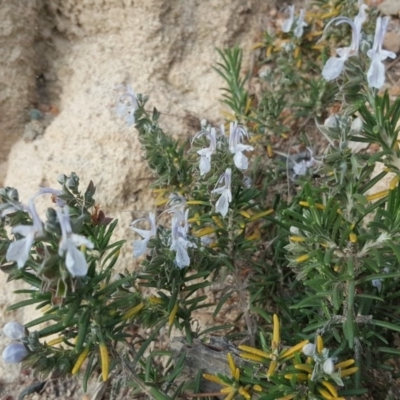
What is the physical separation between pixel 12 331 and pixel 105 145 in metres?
1.30

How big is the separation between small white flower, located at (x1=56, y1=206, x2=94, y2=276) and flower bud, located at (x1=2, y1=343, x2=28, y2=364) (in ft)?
1.31

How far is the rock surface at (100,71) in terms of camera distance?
2.50 metres

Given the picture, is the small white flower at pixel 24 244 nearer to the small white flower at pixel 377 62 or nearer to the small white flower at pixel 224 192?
the small white flower at pixel 224 192

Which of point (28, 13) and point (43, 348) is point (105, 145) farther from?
point (43, 348)

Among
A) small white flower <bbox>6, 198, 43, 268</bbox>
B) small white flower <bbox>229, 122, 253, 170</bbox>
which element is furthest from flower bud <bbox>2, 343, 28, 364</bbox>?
small white flower <bbox>229, 122, 253, 170</bbox>

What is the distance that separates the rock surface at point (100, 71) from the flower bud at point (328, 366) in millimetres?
1308

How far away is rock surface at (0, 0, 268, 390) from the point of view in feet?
8.21

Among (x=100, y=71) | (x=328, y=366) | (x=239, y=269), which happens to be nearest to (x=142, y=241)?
(x=239, y=269)

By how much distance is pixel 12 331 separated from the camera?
1.33 m

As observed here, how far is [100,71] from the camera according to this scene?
2.70 metres

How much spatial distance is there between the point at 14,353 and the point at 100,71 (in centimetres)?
178

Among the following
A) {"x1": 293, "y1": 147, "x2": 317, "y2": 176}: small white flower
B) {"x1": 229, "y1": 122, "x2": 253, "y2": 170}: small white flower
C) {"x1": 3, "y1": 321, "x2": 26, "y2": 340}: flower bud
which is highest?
{"x1": 229, "y1": 122, "x2": 253, "y2": 170}: small white flower

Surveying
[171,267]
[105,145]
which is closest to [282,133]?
[105,145]

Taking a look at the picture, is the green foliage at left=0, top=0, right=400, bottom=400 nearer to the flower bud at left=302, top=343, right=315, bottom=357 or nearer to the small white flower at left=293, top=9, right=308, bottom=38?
the flower bud at left=302, top=343, right=315, bottom=357
